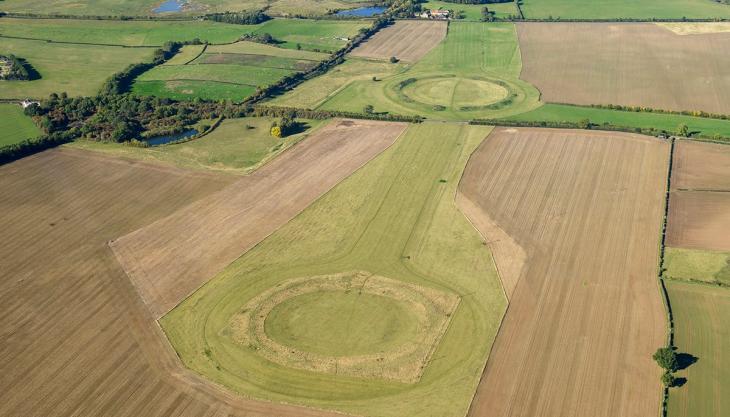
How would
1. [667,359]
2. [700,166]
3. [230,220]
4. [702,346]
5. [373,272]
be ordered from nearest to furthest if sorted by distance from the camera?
[667,359] → [702,346] → [373,272] → [230,220] → [700,166]

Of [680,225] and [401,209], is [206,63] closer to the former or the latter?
[401,209]

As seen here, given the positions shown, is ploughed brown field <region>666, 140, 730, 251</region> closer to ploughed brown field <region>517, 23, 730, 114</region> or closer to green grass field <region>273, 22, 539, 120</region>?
ploughed brown field <region>517, 23, 730, 114</region>

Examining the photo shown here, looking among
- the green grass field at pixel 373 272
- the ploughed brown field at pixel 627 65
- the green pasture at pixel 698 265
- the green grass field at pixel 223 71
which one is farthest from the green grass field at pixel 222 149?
the green pasture at pixel 698 265

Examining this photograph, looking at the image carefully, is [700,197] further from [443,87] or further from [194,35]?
Result: [194,35]

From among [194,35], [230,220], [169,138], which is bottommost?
[230,220]

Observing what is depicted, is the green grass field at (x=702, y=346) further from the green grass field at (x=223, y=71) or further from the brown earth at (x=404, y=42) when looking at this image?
the brown earth at (x=404, y=42)

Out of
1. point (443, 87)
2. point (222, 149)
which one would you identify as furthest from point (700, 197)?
point (222, 149)

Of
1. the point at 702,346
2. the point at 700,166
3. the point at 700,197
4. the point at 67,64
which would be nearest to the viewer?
the point at 702,346

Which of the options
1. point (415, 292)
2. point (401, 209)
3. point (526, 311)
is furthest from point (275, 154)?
point (526, 311)
